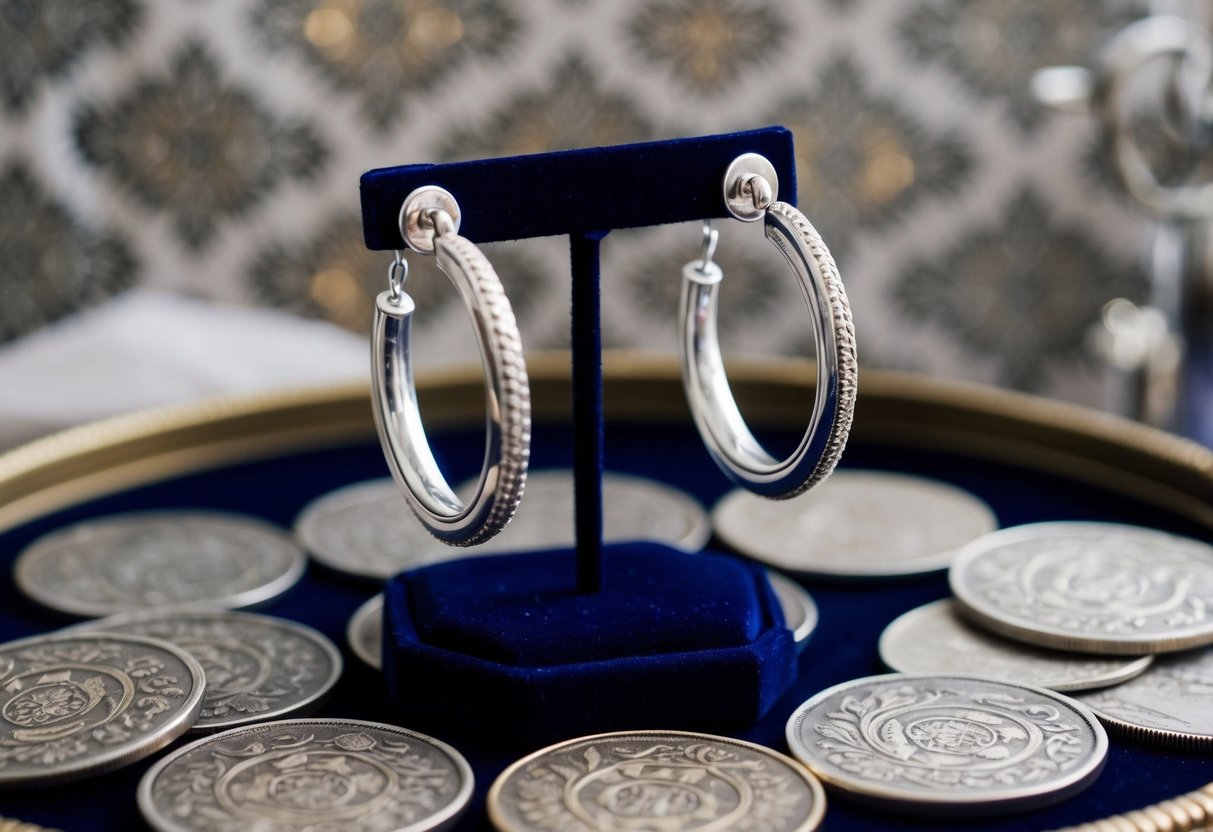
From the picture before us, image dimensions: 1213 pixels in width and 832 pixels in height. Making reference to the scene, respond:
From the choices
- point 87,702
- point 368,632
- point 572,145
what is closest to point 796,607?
point 368,632

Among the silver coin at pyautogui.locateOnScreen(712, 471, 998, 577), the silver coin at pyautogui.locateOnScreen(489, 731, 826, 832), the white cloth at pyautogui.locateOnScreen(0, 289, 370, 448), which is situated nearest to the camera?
the silver coin at pyautogui.locateOnScreen(489, 731, 826, 832)

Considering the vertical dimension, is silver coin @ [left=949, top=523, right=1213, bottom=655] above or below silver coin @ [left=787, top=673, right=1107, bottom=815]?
above

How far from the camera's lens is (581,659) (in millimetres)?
528

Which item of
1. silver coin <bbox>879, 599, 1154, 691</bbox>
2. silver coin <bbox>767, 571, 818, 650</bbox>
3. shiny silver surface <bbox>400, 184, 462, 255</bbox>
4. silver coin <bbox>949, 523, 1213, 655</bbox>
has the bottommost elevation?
silver coin <bbox>879, 599, 1154, 691</bbox>

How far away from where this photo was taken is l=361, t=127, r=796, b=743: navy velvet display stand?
0.52 meters

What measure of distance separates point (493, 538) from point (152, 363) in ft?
1.61

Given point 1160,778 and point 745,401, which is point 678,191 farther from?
point 745,401

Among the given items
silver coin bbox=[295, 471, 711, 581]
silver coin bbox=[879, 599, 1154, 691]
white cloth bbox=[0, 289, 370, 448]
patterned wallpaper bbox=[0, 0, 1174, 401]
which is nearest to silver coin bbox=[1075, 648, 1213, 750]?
silver coin bbox=[879, 599, 1154, 691]

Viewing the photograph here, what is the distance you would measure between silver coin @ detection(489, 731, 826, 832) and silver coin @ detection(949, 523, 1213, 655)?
158 millimetres

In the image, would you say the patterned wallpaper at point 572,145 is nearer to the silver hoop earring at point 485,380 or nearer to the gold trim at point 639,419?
the gold trim at point 639,419

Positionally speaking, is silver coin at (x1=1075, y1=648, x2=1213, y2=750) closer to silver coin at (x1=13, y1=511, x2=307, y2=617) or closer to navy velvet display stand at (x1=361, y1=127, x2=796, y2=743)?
navy velvet display stand at (x1=361, y1=127, x2=796, y2=743)

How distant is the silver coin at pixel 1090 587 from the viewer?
58 cm

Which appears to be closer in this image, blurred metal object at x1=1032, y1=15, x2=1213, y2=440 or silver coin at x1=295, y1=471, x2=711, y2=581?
silver coin at x1=295, y1=471, x2=711, y2=581

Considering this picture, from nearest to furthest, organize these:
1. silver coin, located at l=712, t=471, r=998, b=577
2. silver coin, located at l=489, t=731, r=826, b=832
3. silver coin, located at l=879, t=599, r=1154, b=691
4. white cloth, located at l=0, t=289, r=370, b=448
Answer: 1. silver coin, located at l=489, t=731, r=826, b=832
2. silver coin, located at l=879, t=599, r=1154, b=691
3. silver coin, located at l=712, t=471, r=998, b=577
4. white cloth, located at l=0, t=289, r=370, b=448
